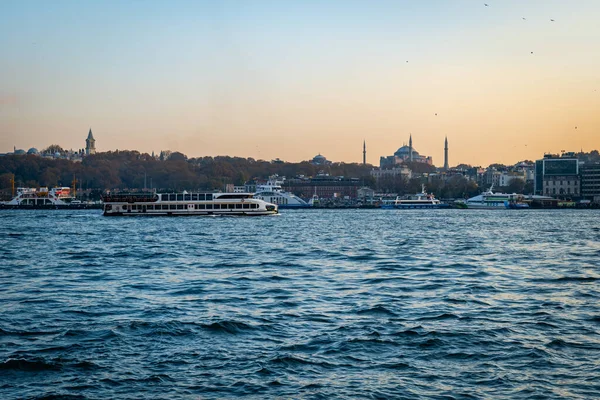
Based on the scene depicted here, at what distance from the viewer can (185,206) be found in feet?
222

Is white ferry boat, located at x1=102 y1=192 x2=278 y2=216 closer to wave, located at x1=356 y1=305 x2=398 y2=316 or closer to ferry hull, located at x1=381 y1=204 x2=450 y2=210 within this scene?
ferry hull, located at x1=381 y1=204 x2=450 y2=210

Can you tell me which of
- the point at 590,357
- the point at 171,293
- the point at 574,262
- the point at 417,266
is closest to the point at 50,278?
the point at 171,293

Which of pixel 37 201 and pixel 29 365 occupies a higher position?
pixel 37 201

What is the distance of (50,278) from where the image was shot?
19109mm

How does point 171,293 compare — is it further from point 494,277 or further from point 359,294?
point 494,277

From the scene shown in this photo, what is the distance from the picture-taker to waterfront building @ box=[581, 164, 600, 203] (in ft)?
426

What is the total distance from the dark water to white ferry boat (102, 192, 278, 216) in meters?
43.8

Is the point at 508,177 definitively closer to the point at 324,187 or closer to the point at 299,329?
the point at 324,187

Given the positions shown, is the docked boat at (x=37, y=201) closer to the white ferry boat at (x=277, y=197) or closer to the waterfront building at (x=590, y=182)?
the white ferry boat at (x=277, y=197)

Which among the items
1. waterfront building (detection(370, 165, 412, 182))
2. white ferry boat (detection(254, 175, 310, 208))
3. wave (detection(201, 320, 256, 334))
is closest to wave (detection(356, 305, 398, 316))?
wave (detection(201, 320, 256, 334))

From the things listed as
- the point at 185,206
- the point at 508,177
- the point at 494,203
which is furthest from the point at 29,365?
the point at 508,177

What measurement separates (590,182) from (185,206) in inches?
3507

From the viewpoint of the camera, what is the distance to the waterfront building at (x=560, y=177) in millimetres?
134375

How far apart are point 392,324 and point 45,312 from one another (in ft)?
21.1
